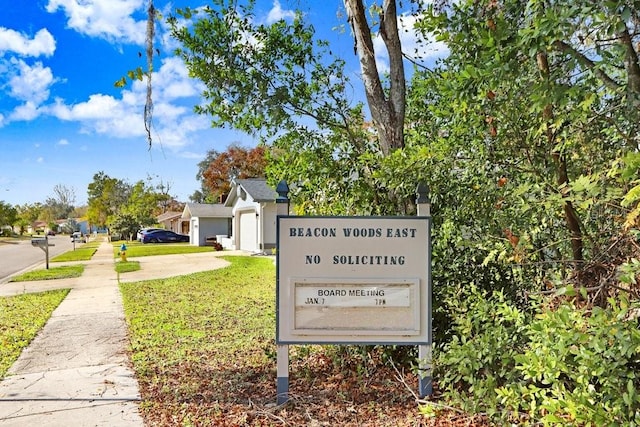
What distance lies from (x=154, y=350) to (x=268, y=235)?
668 inches

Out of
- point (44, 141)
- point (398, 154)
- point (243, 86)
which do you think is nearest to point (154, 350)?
point (243, 86)

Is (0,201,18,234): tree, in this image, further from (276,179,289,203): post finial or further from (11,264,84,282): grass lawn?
(276,179,289,203): post finial

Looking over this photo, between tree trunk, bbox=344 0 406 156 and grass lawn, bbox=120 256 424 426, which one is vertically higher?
tree trunk, bbox=344 0 406 156

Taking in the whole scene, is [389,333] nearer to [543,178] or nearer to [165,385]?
[543,178]

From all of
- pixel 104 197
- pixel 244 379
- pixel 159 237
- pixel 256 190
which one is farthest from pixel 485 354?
pixel 104 197

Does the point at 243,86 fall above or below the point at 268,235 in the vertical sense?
above

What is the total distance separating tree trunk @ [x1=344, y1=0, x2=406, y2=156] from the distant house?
134 feet

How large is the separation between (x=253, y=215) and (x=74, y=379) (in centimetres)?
1984

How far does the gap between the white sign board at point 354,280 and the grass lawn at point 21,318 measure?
128 inches

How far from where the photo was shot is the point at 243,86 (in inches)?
209

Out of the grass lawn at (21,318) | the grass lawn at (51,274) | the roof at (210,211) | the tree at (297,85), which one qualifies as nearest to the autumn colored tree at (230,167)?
the roof at (210,211)

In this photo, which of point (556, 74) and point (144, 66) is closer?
point (556, 74)

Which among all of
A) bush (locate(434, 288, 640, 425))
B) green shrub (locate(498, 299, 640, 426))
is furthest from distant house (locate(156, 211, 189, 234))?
green shrub (locate(498, 299, 640, 426))

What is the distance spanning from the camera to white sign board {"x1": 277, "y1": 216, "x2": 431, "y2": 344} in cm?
396
